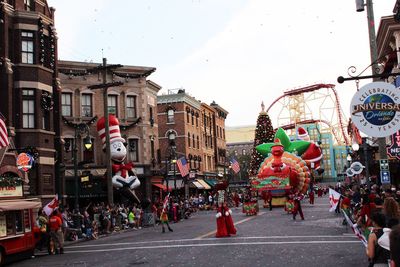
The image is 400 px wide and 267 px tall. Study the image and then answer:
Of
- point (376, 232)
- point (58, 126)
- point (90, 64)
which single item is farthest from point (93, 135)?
point (376, 232)

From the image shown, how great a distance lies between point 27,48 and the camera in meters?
29.7

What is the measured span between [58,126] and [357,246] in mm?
22552

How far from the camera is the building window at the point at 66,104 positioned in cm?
4293

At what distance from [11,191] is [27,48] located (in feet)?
47.7

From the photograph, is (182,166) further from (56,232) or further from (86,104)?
(56,232)

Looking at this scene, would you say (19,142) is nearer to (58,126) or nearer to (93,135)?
(58,126)

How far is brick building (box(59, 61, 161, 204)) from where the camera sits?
42.6 m

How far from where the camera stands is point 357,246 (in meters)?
15.4

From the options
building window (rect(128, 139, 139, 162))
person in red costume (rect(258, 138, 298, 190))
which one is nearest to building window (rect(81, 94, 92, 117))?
building window (rect(128, 139, 139, 162))

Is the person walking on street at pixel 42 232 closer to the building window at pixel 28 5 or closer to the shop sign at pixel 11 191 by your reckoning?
the shop sign at pixel 11 191

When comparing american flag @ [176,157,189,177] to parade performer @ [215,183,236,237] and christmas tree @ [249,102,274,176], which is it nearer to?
parade performer @ [215,183,236,237]

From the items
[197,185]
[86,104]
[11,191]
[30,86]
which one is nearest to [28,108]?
[30,86]

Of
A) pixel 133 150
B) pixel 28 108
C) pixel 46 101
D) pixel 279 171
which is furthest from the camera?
pixel 133 150

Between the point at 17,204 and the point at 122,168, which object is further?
the point at 122,168
